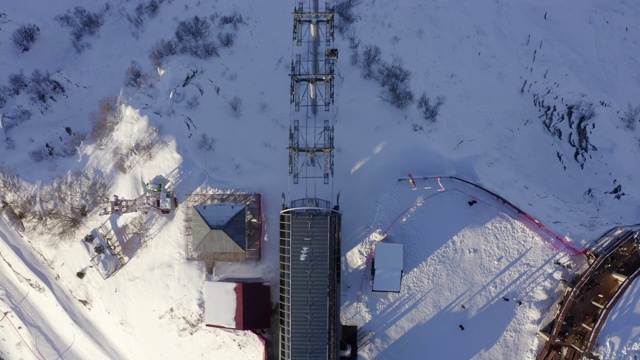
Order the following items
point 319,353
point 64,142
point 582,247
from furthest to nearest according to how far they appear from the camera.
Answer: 1. point 64,142
2. point 582,247
3. point 319,353

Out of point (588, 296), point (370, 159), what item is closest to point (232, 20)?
point (370, 159)

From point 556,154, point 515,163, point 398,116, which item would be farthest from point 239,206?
point 556,154

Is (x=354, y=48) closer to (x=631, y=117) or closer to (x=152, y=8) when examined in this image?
(x=152, y=8)

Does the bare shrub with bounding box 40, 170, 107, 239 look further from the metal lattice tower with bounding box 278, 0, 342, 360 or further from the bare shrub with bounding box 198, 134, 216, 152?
the metal lattice tower with bounding box 278, 0, 342, 360

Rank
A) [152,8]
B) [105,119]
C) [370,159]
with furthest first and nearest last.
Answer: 1. [152,8]
2. [105,119]
3. [370,159]

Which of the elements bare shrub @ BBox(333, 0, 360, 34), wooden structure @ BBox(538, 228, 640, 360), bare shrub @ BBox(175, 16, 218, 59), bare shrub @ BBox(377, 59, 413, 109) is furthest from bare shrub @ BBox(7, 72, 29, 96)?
wooden structure @ BBox(538, 228, 640, 360)

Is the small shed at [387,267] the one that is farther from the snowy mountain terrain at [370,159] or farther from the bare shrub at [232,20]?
the bare shrub at [232,20]

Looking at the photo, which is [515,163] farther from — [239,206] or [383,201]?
[239,206]
